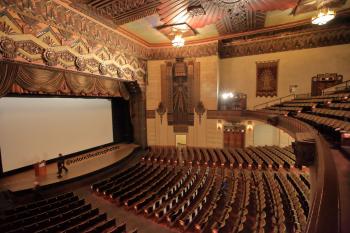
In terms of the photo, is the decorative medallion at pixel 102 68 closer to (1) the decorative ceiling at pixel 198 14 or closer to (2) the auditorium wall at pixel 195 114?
(1) the decorative ceiling at pixel 198 14

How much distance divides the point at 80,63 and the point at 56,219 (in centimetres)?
624

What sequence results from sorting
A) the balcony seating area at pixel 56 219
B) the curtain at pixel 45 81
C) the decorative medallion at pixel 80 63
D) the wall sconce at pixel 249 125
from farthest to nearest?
the wall sconce at pixel 249 125 < the decorative medallion at pixel 80 63 < the curtain at pixel 45 81 < the balcony seating area at pixel 56 219

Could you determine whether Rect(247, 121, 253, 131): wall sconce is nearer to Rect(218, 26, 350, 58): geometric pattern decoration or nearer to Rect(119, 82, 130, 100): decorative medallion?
Rect(218, 26, 350, 58): geometric pattern decoration

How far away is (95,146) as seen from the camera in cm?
1165

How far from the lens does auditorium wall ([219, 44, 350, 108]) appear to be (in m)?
10.9

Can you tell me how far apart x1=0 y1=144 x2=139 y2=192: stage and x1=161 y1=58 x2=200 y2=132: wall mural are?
3.77 meters

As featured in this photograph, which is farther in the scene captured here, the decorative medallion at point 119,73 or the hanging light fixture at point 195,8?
the decorative medallion at point 119,73

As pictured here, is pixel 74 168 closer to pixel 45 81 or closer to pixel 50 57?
pixel 45 81

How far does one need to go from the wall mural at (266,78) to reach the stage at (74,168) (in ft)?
31.4

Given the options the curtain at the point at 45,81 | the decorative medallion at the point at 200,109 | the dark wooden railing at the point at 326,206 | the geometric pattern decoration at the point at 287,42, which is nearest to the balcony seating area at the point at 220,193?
the dark wooden railing at the point at 326,206

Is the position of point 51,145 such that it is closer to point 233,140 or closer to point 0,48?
point 0,48

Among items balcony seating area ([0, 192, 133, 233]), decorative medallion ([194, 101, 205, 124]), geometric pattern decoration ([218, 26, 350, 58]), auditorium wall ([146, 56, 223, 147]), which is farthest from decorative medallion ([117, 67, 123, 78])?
geometric pattern decoration ([218, 26, 350, 58])

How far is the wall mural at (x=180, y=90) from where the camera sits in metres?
13.5

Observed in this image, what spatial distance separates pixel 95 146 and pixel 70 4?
25.0 ft
